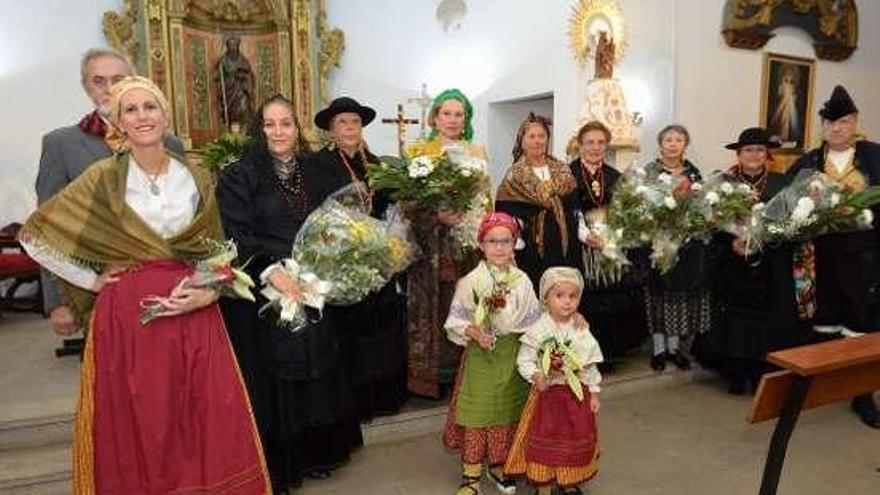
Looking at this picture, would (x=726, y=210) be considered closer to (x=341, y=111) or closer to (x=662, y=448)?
(x=662, y=448)

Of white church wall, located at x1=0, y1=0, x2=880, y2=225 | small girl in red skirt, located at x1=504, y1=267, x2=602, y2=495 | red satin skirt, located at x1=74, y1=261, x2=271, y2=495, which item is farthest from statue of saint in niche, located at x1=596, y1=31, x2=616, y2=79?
red satin skirt, located at x1=74, y1=261, x2=271, y2=495

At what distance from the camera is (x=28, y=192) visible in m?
7.25

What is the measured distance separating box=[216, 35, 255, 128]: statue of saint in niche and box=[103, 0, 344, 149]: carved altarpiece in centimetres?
6

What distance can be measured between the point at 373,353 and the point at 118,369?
4.98 feet

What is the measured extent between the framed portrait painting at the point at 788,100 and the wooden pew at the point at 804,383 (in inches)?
202

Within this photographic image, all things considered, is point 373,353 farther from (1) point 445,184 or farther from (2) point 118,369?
(2) point 118,369

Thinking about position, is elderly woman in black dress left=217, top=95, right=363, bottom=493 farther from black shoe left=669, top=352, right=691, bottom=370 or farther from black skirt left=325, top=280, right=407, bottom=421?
black shoe left=669, top=352, right=691, bottom=370

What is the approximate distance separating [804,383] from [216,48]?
784 centimetres

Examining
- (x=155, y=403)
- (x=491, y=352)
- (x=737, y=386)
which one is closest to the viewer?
(x=155, y=403)

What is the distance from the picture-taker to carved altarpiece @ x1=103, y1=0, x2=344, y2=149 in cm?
767

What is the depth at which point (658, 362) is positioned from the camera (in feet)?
15.4

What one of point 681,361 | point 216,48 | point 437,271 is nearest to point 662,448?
point 681,361

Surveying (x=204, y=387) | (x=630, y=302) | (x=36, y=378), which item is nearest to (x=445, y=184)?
(x=204, y=387)

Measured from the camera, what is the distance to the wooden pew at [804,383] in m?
2.46
